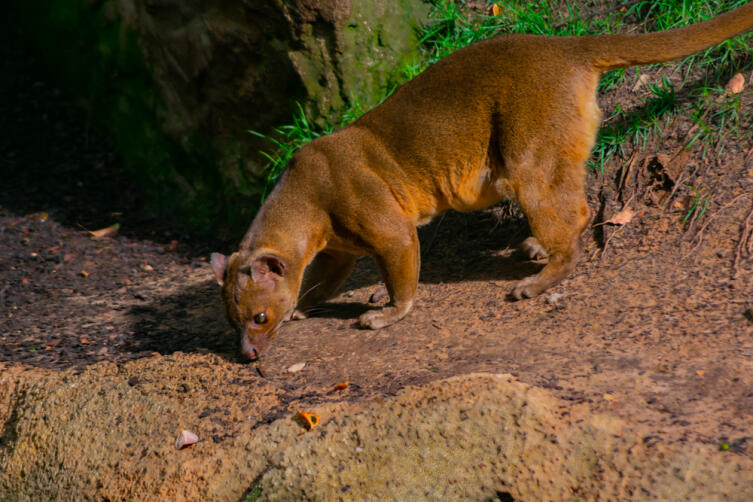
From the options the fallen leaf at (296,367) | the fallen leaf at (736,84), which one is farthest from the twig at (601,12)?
the fallen leaf at (296,367)

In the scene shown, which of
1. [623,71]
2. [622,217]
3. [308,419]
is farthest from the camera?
[623,71]

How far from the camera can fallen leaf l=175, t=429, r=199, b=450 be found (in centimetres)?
352

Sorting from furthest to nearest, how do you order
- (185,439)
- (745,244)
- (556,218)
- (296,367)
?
(556,218) < (745,244) < (296,367) < (185,439)

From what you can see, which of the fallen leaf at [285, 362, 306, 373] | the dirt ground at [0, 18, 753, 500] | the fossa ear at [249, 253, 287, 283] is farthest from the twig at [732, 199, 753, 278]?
the fossa ear at [249, 253, 287, 283]

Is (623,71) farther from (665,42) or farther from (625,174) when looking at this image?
(665,42)

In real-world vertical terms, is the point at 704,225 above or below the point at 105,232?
above

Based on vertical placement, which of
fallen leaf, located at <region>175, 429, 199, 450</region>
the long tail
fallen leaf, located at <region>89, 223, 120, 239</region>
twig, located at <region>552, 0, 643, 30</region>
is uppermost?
the long tail

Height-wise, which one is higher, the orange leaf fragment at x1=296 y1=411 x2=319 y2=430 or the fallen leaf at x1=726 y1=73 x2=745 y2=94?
the fallen leaf at x1=726 y1=73 x2=745 y2=94

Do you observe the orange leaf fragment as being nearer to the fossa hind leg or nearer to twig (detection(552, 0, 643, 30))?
the fossa hind leg

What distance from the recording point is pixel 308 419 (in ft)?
10.8

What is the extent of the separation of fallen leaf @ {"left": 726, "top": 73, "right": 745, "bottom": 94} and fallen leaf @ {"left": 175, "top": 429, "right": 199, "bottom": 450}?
4.55 meters

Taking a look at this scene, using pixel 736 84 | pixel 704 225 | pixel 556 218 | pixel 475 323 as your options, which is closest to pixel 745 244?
pixel 704 225

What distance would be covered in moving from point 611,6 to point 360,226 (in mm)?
3574

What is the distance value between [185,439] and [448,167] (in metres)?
2.48
